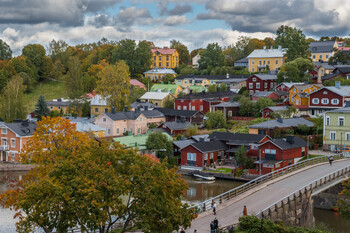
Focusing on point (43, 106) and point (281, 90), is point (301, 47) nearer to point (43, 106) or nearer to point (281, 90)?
point (281, 90)

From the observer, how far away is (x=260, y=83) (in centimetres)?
9225

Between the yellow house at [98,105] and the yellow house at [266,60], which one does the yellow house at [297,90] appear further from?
the yellow house at [98,105]

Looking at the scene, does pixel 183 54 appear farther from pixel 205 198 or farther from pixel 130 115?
pixel 205 198

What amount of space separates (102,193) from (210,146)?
35864 millimetres

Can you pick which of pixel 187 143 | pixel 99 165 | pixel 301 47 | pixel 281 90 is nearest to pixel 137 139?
pixel 187 143

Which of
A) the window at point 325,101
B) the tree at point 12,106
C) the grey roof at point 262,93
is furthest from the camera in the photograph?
the grey roof at point 262,93

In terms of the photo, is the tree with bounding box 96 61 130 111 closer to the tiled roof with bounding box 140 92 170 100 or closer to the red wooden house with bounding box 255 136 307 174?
the tiled roof with bounding box 140 92 170 100

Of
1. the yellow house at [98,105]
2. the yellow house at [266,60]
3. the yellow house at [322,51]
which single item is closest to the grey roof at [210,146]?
the yellow house at [98,105]

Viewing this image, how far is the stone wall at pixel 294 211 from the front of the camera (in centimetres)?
3344

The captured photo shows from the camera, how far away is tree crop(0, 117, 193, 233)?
23.0m

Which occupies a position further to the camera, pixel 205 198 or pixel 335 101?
pixel 335 101

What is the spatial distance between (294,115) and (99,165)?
51008 millimetres

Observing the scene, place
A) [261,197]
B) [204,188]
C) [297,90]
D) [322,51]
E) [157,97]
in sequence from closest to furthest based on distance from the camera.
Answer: [261,197], [204,188], [297,90], [157,97], [322,51]

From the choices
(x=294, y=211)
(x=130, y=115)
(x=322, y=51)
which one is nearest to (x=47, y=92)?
(x=130, y=115)
